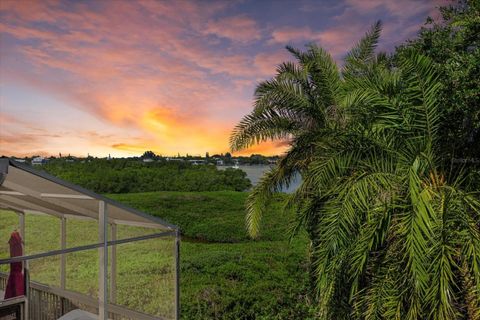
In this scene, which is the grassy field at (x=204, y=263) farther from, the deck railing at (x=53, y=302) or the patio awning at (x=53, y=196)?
the patio awning at (x=53, y=196)

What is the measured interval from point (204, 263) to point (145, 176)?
27426 millimetres

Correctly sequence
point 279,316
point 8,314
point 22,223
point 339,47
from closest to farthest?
point 8,314 < point 22,223 < point 279,316 < point 339,47

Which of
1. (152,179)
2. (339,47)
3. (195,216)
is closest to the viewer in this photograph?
(339,47)

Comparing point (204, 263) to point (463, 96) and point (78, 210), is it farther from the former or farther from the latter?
point (463, 96)

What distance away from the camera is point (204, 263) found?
50.1 ft

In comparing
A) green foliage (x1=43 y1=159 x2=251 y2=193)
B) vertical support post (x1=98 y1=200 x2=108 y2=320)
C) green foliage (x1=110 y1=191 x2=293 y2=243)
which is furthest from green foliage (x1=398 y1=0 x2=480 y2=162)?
green foliage (x1=43 y1=159 x2=251 y2=193)

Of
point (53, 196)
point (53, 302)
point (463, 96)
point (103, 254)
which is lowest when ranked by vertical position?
point (53, 302)

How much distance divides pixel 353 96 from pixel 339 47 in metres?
8.59

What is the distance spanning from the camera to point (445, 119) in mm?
6441

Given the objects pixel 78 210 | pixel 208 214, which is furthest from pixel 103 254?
pixel 208 214

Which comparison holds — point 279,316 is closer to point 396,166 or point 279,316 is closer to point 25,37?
point 396,166

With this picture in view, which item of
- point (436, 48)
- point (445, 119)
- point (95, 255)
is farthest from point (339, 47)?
point (95, 255)

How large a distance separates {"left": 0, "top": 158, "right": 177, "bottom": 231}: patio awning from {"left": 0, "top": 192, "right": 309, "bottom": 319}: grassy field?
2872mm

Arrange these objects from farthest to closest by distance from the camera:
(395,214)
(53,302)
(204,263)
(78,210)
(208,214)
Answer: (208,214) → (204,263) → (53,302) → (78,210) → (395,214)
